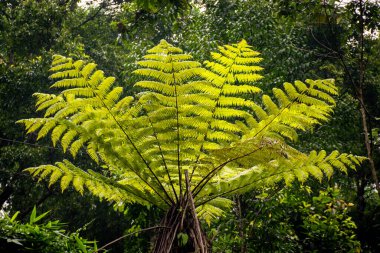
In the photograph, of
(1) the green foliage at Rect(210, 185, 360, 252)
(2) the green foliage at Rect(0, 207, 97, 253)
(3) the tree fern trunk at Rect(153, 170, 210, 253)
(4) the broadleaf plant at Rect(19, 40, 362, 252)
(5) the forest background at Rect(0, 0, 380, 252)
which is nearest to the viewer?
(3) the tree fern trunk at Rect(153, 170, 210, 253)

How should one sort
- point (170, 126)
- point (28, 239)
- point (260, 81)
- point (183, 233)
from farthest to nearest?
point (260, 81) → point (28, 239) → point (170, 126) → point (183, 233)

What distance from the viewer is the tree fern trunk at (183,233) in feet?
5.23

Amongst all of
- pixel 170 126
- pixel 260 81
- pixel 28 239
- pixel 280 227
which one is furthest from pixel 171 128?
pixel 260 81

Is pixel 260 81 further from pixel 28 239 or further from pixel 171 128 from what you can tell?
pixel 171 128

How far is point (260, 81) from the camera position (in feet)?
24.0

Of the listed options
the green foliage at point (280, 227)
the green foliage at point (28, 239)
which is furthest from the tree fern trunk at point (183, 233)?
the green foliage at point (280, 227)

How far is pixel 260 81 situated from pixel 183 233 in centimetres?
597

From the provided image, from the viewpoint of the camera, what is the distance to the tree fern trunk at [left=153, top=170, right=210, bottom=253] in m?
1.59

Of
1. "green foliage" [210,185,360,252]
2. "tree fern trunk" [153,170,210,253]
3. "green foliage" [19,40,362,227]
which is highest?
"green foliage" [19,40,362,227]

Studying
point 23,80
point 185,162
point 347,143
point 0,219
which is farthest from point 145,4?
point 23,80

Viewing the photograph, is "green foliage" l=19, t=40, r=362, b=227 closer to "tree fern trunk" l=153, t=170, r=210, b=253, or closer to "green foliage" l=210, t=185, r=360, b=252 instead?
"tree fern trunk" l=153, t=170, r=210, b=253

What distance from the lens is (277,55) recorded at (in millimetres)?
8172

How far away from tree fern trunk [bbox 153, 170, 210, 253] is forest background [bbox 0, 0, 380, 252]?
3.65ft

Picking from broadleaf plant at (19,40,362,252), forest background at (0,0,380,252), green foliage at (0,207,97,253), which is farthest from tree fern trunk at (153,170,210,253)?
green foliage at (0,207,97,253)
